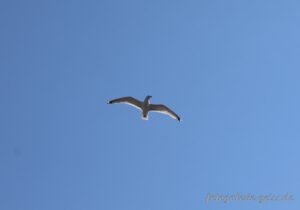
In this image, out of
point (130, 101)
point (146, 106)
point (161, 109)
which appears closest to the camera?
point (146, 106)

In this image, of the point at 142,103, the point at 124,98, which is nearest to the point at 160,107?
the point at 142,103

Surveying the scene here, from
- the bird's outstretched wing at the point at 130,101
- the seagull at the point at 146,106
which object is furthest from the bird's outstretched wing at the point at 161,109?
the bird's outstretched wing at the point at 130,101

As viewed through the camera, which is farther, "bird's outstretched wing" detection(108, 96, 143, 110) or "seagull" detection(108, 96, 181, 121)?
"bird's outstretched wing" detection(108, 96, 143, 110)

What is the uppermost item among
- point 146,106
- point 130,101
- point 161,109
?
point 130,101

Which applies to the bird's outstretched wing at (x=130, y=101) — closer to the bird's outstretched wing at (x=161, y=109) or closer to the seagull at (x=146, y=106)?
the seagull at (x=146, y=106)

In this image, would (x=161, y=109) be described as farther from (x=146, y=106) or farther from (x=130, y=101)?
(x=130, y=101)

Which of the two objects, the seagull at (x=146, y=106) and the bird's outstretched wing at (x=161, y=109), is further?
the bird's outstretched wing at (x=161, y=109)

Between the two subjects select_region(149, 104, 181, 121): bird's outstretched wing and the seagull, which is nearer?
the seagull

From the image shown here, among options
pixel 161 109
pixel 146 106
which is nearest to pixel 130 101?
pixel 146 106

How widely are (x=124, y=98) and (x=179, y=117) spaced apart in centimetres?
388

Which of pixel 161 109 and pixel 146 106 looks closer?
pixel 146 106

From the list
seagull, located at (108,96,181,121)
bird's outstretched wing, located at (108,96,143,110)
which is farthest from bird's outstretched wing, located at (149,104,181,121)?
bird's outstretched wing, located at (108,96,143,110)

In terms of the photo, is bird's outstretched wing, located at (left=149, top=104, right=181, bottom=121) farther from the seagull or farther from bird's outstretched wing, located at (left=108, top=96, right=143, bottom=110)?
bird's outstretched wing, located at (left=108, top=96, right=143, bottom=110)

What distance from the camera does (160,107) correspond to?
16.3 m
